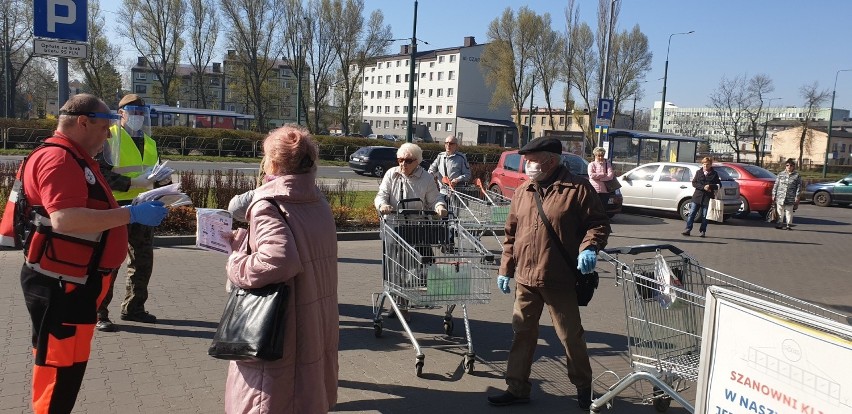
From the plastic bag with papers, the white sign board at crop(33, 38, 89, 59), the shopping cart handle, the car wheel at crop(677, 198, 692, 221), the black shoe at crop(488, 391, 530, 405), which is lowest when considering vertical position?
the black shoe at crop(488, 391, 530, 405)

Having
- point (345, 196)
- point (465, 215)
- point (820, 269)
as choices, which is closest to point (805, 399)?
point (465, 215)

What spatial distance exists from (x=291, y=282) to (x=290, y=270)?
123 millimetres

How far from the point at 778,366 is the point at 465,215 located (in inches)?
311

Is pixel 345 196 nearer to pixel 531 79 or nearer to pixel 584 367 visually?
pixel 584 367

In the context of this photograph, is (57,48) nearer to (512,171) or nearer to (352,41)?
(512,171)

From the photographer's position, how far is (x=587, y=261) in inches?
162

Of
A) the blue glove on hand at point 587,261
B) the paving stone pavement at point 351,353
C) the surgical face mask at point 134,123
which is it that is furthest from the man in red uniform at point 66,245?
the blue glove on hand at point 587,261

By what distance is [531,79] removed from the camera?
6294 centimetres

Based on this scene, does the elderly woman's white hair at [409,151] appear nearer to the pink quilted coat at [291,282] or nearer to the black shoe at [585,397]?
the black shoe at [585,397]

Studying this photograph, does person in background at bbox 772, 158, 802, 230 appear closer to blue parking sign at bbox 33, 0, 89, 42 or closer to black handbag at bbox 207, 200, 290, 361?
blue parking sign at bbox 33, 0, 89, 42

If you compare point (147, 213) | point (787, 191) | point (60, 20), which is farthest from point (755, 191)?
point (147, 213)

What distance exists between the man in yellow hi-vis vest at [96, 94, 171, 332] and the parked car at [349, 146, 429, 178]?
77.9 feet

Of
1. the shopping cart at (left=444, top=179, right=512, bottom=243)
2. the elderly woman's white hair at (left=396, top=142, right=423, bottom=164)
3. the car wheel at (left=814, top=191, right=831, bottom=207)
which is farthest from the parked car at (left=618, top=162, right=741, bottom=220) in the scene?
the elderly woman's white hair at (left=396, top=142, right=423, bottom=164)

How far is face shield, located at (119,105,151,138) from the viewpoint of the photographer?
5.58 m
